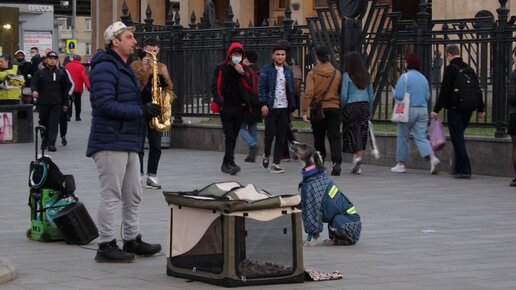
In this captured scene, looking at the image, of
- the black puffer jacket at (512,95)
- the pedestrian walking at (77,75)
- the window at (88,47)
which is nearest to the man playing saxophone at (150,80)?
the black puffer jacket at (512,95)

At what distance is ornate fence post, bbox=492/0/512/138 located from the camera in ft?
57.1

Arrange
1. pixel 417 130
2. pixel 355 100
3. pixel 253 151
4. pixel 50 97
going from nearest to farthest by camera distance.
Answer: pixel 355 100 → pixel 417 130 → pixel 253 151 → pixel 50 97

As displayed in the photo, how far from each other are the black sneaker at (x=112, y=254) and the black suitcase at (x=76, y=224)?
34.4 inches

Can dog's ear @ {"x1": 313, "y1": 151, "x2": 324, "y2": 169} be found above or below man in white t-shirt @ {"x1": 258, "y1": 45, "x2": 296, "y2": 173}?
below

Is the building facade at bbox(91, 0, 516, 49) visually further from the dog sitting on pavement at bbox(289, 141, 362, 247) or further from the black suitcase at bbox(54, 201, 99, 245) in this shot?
the black suitcase at bbox(54, 201, 99, 245)

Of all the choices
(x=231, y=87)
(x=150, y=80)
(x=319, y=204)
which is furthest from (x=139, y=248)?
(x=231, y=87)

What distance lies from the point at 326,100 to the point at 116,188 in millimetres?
8012

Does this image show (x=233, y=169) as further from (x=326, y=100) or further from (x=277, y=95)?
(x=326, y=100)

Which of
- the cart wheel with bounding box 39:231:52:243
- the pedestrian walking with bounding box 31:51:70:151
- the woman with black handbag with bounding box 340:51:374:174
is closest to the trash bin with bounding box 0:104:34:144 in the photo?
the pedestrian walking with bounding box 31:51:70:151

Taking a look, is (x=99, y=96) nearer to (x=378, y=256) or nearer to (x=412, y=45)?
(x=378, y=256)

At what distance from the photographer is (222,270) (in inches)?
341

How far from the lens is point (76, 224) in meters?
10.7

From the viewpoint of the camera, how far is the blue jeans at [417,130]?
1736 cm

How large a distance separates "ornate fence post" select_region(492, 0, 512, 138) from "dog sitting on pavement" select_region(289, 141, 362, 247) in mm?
7139
